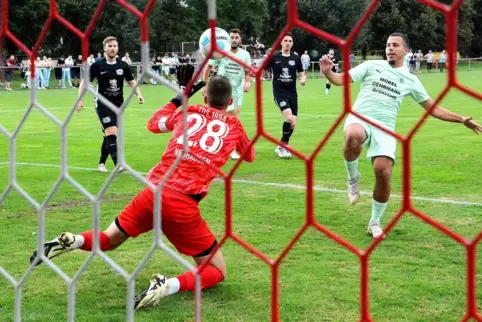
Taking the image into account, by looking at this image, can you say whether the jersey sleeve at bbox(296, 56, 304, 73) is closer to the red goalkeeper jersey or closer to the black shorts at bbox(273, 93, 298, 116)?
the black shorts at bbox(273, 93, 298, 116)

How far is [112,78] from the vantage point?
7.95m

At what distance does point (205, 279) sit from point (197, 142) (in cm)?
82

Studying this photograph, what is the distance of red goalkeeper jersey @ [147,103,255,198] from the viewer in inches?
133

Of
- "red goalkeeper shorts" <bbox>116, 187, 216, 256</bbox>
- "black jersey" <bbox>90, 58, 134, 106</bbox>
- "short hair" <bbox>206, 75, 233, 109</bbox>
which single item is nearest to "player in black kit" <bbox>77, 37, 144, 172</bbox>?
"black jersey" <bbox>90, 58, 134, 106</bbox>

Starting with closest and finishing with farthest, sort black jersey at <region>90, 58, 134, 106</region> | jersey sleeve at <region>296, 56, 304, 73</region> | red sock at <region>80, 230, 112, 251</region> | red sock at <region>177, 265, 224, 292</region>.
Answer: red sock at <region>177, 265, 224, 292</region> < red sock at <region>80, 230, 112, 251</region> < black jersey at <region>90, 58, 134, 106</region> < jersey sleeve at <region>296, 56, 304, 73</region>

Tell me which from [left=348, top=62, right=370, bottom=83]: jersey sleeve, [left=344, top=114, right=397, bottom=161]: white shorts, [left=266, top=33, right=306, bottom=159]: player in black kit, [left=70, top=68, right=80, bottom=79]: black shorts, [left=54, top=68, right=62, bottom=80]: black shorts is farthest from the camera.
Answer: [left=54, top=68, right=62, bottom=80]: black shorts

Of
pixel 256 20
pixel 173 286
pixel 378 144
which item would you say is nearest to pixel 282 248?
pixel 378 144

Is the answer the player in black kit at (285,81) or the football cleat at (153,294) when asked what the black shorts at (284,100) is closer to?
the player in black kit at (285,81)

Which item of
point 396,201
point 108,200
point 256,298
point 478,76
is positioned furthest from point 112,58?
point 478,76

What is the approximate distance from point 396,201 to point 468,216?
872 millimetres

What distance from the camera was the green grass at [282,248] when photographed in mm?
Answer: 3639

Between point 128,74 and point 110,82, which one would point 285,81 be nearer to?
point 128,74

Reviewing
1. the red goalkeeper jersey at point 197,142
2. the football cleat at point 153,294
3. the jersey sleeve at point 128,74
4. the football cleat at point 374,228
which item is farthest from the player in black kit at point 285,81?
the football cleat at point 153,294

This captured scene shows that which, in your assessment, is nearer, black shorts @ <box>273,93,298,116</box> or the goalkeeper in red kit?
the goalkeeper in red kit
